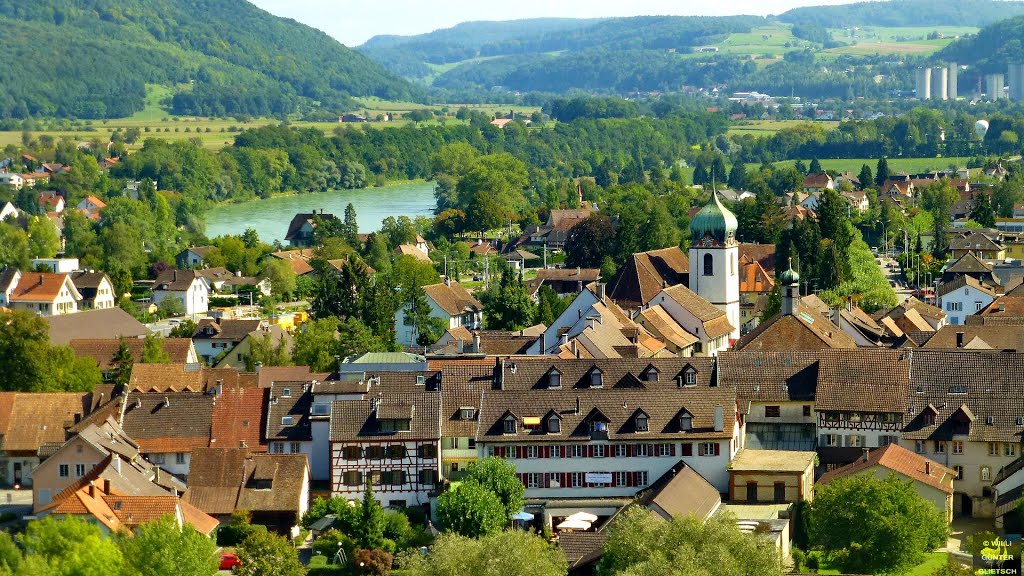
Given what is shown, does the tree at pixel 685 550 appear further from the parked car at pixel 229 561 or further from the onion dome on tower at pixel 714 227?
the onion dome on tower at pixel 714 227

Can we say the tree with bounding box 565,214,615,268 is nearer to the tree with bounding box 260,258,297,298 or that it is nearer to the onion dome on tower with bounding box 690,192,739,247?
the tree with bounding box 260,258,297,298

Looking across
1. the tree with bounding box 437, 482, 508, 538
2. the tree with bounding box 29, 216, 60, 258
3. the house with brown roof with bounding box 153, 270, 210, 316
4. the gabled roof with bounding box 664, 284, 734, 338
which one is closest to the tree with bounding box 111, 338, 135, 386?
the tree with bounding box 437, 482, 508, 538

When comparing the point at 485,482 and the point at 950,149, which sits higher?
the point at 485,482

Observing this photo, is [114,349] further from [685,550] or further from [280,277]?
[685,550]

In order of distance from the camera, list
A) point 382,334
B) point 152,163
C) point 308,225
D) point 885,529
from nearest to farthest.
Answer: point 885,529 < point 382,334 < point 308,225 < point 152,163

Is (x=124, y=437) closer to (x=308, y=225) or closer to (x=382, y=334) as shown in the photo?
(x=382, y=334)

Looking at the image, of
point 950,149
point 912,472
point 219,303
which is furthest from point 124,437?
point 950,149
